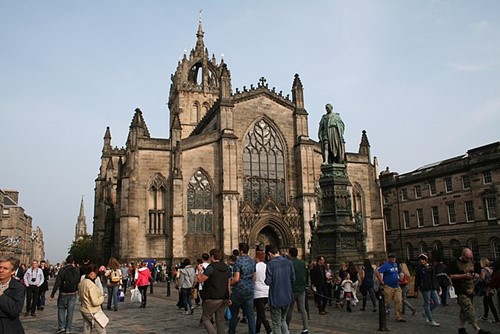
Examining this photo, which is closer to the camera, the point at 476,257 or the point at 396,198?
the point at 476,257

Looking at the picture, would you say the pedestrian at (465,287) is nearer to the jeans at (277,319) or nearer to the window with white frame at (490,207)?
the jeans at (277,319)

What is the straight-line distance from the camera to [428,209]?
145 feet

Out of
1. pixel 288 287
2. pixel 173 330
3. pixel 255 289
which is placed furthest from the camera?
pixel 173 330

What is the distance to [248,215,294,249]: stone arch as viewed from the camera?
109 ft

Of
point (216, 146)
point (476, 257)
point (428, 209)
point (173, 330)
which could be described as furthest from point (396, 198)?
point (173, 330)

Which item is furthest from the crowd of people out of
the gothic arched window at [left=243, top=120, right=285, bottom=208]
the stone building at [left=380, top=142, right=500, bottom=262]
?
the stone building at [left=380, top=142, right=500, bottom=262]

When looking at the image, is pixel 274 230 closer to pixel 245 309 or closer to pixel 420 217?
pixel 420 217

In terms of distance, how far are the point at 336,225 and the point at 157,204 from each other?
1909cm

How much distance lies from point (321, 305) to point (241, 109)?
24.0 meters

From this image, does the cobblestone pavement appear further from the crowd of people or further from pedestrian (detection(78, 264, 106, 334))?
pedestrian (detection(78, 264, 106, 334))

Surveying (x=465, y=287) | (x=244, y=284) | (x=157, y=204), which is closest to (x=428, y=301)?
(x=465, y=287)

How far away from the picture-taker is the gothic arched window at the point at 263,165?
35219 millimetres

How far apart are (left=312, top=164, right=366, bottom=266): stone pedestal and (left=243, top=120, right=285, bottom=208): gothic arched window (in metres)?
18.1

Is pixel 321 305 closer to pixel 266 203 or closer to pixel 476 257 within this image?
pixel 266 203
